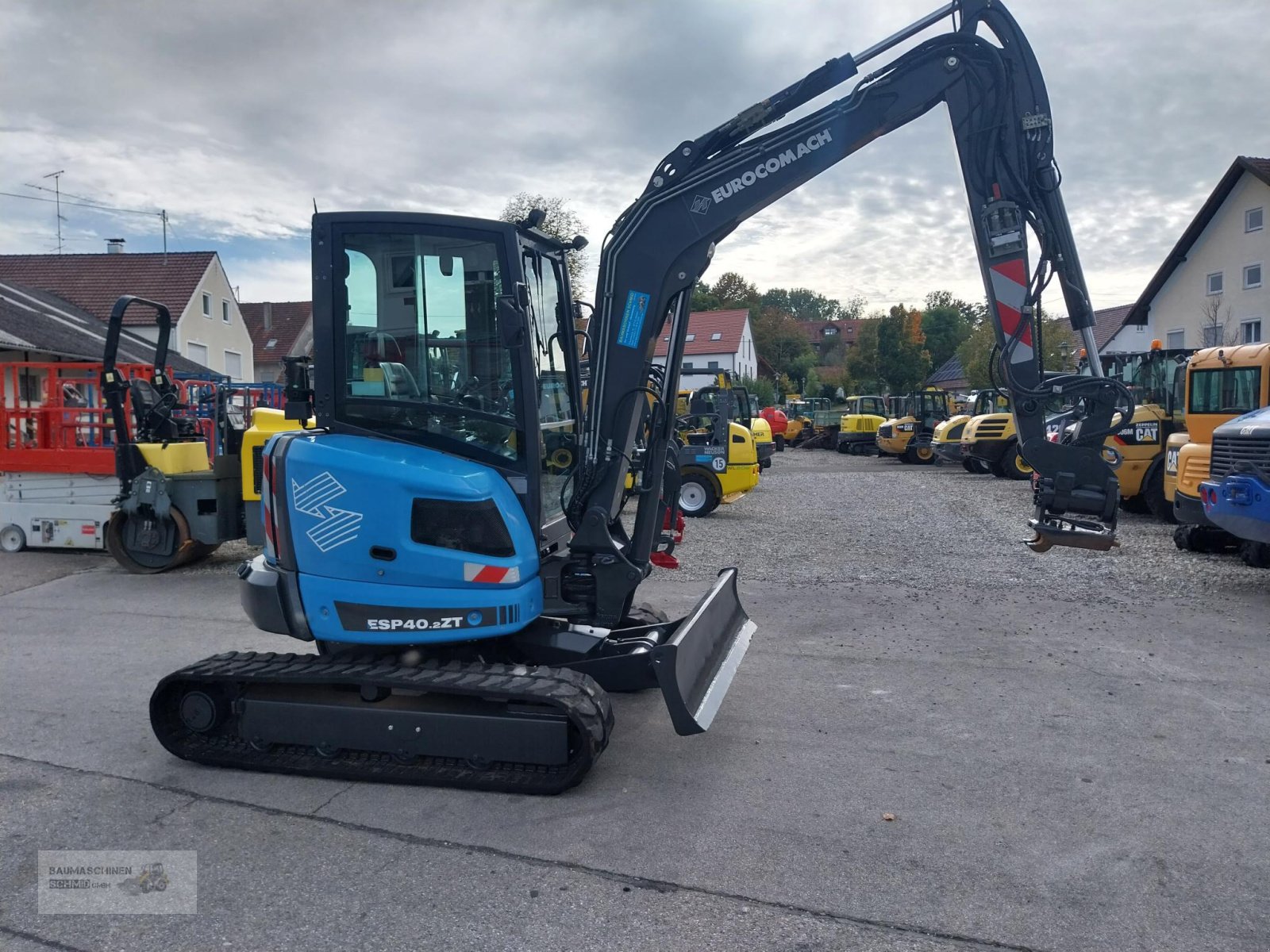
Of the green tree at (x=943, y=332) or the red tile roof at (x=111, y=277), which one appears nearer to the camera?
the red tile roof at (x=111, y=277)

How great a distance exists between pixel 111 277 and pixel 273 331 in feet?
55.3

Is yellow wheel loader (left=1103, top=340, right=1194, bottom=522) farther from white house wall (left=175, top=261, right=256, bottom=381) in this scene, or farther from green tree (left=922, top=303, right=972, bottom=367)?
green tree (left=922, top=303, right=972, bottom=367)

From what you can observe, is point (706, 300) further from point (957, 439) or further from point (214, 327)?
point (957, 439)

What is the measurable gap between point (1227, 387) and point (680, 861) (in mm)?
10719

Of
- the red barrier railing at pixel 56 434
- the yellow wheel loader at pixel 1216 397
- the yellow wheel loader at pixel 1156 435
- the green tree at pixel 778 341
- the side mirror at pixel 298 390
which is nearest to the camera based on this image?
the side mirror at pixel 298 390

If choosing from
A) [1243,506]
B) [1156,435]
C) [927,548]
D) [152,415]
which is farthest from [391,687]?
[1156,435]

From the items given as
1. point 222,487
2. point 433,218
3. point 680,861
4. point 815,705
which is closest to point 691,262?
point 433,218

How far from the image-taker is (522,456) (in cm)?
504

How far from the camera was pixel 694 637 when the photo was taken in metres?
4.99

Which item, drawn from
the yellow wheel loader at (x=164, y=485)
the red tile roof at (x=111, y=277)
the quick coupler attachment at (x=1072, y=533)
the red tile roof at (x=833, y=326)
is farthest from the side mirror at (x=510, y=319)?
the red tile roof at (x=833, y=326)

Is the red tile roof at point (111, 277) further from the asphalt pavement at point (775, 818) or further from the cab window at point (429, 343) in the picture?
the cab window at point (429, 343)

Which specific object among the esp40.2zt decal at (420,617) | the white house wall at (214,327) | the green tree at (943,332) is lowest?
the esp40.2zt decal at (420,617)

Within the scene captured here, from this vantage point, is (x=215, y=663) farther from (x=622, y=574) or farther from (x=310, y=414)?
(x=622, y=574)

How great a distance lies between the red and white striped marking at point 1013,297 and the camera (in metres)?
5.54
